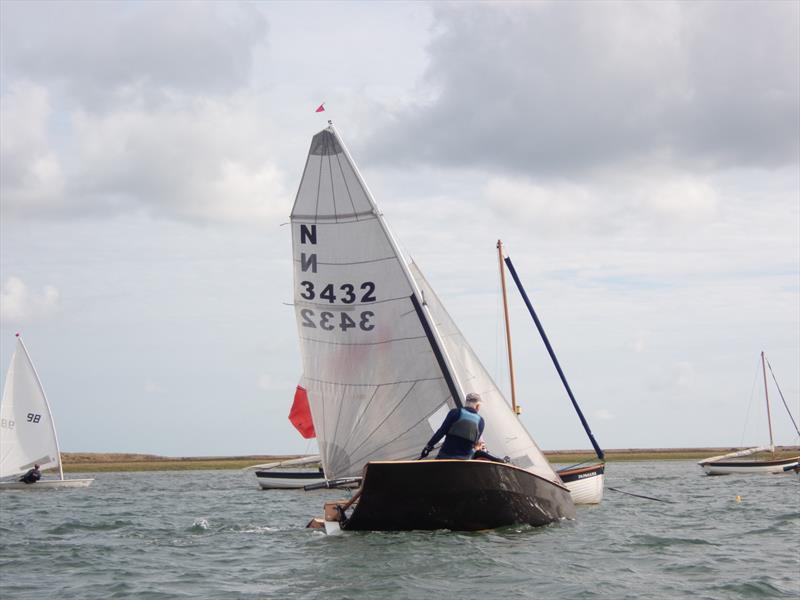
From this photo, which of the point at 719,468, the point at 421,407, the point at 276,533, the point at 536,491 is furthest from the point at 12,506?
the point at 719,468

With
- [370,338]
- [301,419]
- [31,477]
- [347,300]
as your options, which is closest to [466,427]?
[370,338]

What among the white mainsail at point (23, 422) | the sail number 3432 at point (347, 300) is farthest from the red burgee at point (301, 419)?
the sail number 3432 at point (347, 300)

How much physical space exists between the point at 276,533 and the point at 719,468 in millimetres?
42482

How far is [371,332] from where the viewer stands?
21.8 metres

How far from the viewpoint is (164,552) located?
777 inches

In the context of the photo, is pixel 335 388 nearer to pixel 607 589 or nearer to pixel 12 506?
pixel 607 589

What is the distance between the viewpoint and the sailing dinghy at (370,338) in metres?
21.7

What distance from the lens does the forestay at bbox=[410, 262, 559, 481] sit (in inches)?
853

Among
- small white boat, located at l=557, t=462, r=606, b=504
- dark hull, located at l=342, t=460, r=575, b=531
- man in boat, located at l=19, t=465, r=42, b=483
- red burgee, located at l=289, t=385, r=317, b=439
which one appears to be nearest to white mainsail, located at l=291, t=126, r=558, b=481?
dark hull, located at l=342, t=460, r=575, b=531

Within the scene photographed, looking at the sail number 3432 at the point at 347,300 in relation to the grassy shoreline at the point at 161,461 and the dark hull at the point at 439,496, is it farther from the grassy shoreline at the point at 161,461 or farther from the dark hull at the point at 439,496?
the grassy shoreline at the point at 161,461

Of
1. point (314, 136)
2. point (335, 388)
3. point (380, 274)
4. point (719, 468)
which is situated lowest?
point (719, 468)

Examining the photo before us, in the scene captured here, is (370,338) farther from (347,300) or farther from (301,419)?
(301,419)

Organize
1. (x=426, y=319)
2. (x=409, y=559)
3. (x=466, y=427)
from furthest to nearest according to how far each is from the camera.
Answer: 1. (x=426, y=319)
2. (x=466, y=427)
3. (x=409, y=559)

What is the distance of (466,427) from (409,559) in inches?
138
